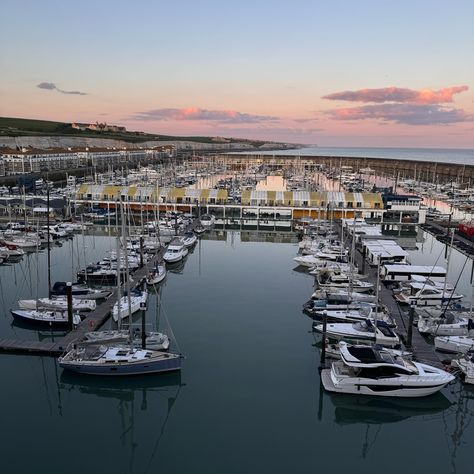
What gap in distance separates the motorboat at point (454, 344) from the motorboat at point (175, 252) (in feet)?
77.8

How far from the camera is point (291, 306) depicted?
101ft

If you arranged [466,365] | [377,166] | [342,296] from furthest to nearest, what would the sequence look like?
1. [377,166]
2. [342,296]
3. [466,365]

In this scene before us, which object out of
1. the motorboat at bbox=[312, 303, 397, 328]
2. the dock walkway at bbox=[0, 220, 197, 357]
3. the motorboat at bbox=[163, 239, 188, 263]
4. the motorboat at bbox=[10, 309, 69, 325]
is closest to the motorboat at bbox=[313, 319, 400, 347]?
the motorboat at bbox=[312, 303, 397, 328]

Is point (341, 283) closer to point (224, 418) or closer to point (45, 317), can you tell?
point (224, 418)

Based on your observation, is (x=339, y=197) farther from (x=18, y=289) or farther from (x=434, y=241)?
(x=18, y=289)

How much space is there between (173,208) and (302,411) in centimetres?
5025

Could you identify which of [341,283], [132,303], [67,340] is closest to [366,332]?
[341,283]

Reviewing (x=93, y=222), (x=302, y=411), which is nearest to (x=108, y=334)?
(x=302, y=411)

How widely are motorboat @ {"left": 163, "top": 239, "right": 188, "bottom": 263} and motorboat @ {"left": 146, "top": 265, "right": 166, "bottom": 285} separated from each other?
3700 mm

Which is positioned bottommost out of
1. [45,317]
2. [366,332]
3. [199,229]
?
[45,317]

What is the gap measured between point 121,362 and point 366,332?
12826 mm

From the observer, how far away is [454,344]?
23219mm

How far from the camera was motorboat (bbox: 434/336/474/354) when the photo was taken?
75.5 ft

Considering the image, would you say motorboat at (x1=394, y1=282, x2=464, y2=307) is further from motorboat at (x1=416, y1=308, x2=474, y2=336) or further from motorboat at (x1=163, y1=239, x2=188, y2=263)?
motorboat at (x1=163, y1=239, x2=188, y2=263)
